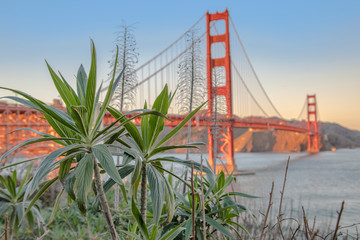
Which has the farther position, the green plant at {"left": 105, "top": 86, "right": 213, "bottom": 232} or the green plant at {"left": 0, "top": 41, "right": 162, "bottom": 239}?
the green plant at {"left": 105, "top": 86, "right": 213, "bottom": 232}

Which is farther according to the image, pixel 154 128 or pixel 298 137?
pixel 298 137

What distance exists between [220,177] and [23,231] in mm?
2519

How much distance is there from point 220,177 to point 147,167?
0.59 meters

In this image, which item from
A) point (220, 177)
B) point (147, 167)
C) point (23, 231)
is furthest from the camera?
point (23, 231)

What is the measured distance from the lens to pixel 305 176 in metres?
16.8

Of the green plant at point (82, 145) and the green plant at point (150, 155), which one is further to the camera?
the green plant at point (150, 155)

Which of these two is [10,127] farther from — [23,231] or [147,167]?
[147,167]

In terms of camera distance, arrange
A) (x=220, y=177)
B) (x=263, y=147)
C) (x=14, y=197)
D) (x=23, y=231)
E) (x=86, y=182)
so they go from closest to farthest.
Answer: (x=86, y=182), (x=220, y=177), (x=14, y=197), (x=23, y=231), (x=263, y=147)

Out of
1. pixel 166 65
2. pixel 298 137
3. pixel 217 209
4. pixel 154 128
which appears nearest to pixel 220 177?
pixel 217 209

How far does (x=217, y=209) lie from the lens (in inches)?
48.6

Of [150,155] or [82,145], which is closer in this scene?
[82,145]

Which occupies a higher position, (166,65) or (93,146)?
(166,65)

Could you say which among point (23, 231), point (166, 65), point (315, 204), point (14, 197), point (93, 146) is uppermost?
point (166, 65)

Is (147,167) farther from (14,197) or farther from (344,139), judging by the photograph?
(344,139)
